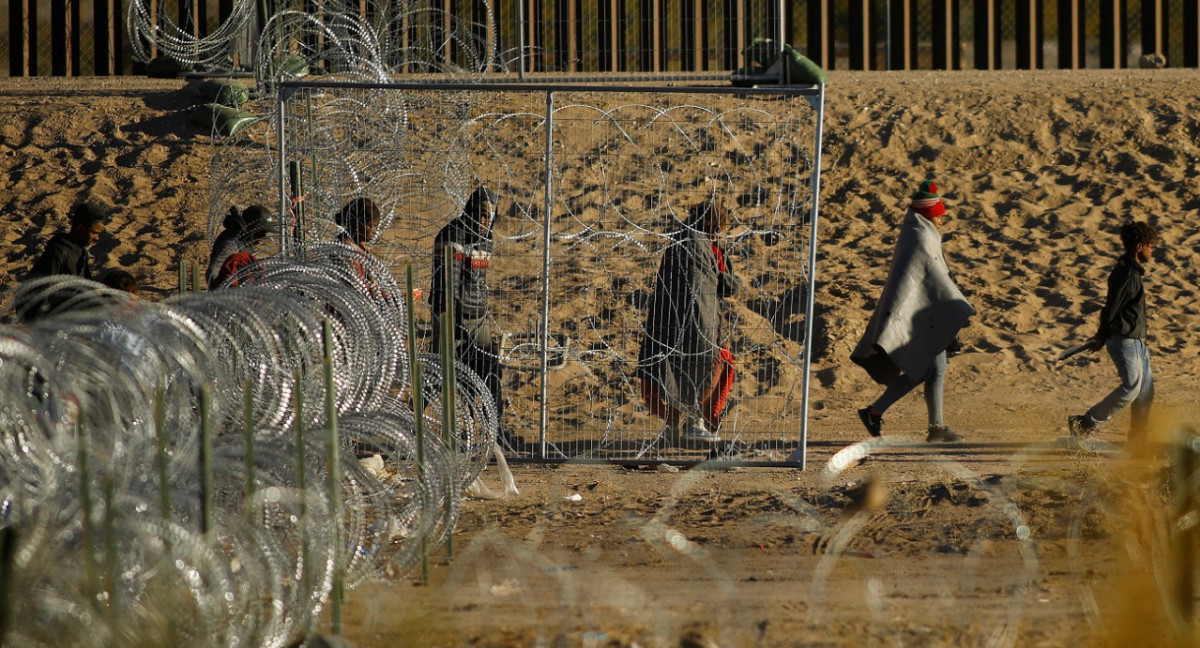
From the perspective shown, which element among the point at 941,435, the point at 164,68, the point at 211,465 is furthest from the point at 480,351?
the point at 164,68

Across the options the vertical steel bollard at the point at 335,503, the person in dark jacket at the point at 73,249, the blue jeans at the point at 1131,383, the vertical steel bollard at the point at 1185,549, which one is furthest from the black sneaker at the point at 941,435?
the person in dark jacket at the point at 73,249

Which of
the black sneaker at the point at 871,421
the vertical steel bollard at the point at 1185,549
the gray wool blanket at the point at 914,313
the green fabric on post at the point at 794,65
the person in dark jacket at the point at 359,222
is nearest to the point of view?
the vertical steel bollard at the point at 1185,549

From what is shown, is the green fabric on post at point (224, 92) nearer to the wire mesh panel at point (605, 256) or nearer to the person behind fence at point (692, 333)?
the wire mesh panel at point (605, 256)

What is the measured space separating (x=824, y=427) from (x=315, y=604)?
20.4 ft

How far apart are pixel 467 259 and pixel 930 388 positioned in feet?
10.3

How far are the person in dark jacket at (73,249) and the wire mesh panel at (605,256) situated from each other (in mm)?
1294

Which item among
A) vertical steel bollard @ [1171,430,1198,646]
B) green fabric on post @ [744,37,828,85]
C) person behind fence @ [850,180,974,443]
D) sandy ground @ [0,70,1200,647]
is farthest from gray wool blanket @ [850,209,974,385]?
vertical steel bollard @ [1171,430,1198,646]

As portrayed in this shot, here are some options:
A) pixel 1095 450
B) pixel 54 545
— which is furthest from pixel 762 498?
pixel 54 545

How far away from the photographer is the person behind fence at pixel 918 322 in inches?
371

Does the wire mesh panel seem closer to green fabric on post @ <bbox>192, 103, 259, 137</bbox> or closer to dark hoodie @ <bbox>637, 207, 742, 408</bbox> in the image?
dark hoodie @ <bbox>637, 207, 742, 408</bbox>

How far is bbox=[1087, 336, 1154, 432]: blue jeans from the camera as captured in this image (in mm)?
9211

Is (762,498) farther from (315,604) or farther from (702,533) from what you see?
(315,604)

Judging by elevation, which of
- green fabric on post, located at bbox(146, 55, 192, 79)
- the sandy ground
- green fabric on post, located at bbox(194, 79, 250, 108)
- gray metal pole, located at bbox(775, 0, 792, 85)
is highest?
green fabric on post, located at bbox(146, 55, 192, 79)

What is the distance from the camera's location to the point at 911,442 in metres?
9.79
